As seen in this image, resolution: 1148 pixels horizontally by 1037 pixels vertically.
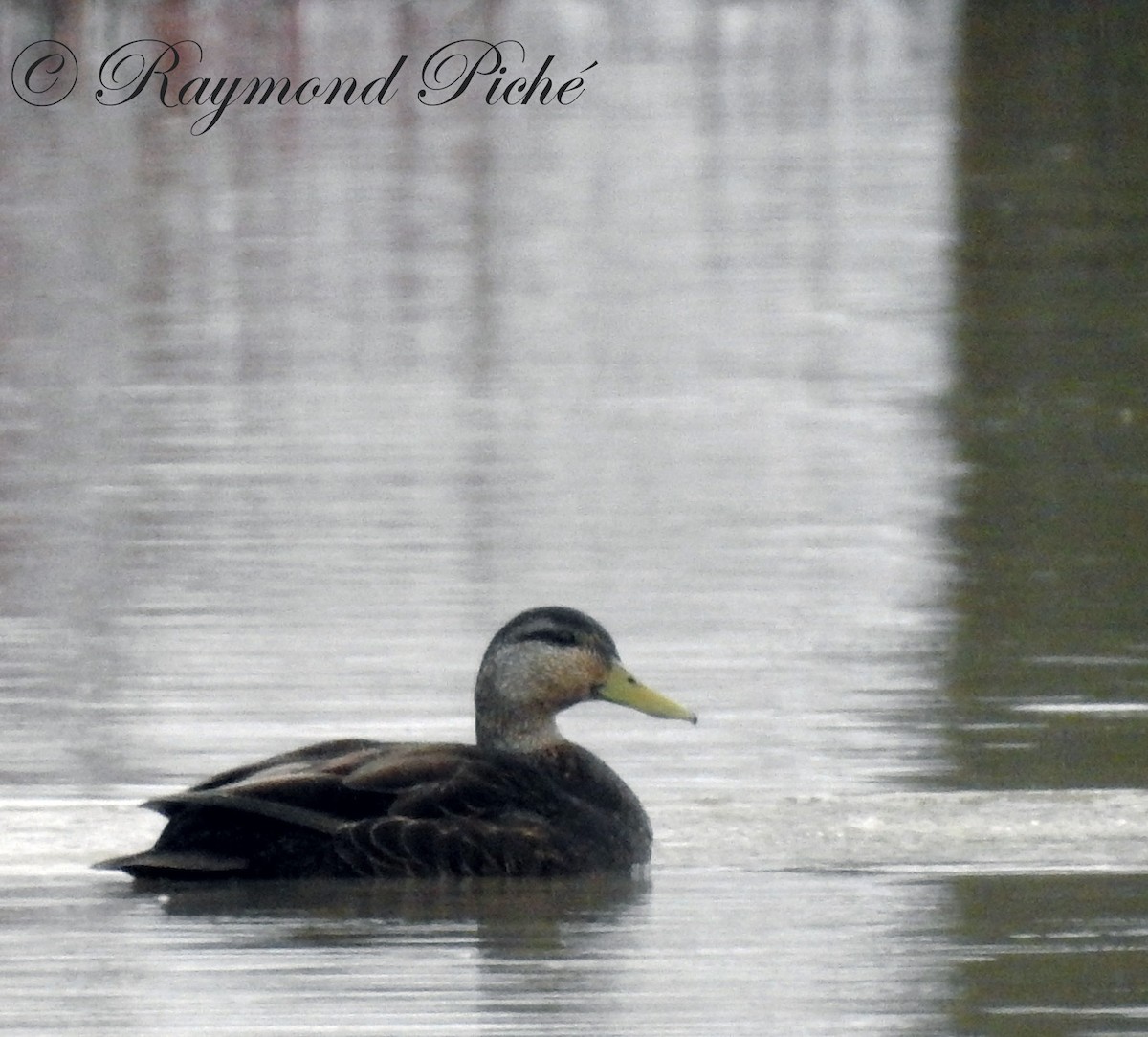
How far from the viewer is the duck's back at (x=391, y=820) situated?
717 cm

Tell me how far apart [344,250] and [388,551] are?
351 inches

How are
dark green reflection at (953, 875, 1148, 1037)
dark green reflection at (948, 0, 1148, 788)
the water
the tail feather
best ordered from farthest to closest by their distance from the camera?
dark green reflection at (948, 0, 1148, 788) < the tail feather < the water < dark green reflection at (953, 875, 1148, 1037)

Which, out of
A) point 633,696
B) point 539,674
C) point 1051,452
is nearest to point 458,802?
point 539,674

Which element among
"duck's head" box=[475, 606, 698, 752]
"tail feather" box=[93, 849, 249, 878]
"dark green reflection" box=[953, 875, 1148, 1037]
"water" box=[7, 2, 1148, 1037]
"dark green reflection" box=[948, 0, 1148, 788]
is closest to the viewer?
"dark green reflection" box=[953, 875, 1148, 1037]

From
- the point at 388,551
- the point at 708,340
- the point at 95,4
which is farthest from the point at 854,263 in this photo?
A: the point at 95,4

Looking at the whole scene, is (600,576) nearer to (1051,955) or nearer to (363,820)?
(363,820)

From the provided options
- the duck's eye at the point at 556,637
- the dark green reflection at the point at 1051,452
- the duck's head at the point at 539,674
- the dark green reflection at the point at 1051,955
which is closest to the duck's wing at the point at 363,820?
the duck's head at the point at 539,674

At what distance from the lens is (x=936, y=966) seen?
21.5ft

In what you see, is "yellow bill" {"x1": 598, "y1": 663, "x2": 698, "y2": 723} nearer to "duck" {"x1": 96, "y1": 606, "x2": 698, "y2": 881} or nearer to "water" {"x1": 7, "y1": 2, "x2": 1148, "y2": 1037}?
"duck" {"x1": 96, "y1": 606, "x2": 698, "y2": 881}

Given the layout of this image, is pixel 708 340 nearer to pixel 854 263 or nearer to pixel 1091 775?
pixel 854 263

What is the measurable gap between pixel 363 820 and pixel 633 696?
2.50 ft

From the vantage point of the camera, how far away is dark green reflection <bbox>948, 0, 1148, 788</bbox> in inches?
343

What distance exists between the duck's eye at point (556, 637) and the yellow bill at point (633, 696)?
0.13 metres

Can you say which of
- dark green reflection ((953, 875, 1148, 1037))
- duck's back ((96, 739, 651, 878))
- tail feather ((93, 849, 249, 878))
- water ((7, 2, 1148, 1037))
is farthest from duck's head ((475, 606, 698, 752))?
dark green reflection ((953, 875, 1148, 1037))
